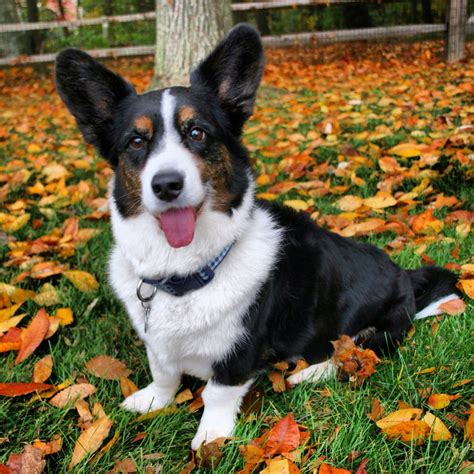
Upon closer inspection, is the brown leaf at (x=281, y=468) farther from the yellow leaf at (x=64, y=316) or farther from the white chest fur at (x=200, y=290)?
the yellow leaf at (x=64, y=316)

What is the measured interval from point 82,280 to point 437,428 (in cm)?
207

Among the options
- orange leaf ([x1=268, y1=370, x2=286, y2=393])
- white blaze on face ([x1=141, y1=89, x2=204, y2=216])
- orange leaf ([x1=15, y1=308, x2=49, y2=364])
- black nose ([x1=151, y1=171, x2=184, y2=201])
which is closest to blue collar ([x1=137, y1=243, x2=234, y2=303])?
white blaze on face ([x1=141, y1=89, x2=204, y2=216])

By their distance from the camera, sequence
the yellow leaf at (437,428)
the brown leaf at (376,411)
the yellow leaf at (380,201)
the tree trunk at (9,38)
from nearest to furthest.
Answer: the yellow leaf at (437,428), the brown leaf at (376,411), the yellow leaf at (380,201), the tree trunk at (9,38)

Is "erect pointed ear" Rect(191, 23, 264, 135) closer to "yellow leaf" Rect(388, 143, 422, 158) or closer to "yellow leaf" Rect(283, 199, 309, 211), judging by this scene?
"yellow leaf" Rect(283, 199, 309, 211)

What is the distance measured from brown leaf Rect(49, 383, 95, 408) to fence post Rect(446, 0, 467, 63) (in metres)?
8.14

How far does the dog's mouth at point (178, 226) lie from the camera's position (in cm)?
206

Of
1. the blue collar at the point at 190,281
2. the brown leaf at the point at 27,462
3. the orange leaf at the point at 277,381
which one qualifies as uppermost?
the blue collar at the point at 190,281

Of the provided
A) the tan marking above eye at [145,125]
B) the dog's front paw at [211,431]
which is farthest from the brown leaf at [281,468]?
the tan marking above eye at [145,125]

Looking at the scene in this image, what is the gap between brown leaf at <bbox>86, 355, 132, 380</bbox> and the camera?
7.99ft

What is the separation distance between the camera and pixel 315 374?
7.82 feet

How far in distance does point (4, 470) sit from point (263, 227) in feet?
4.59

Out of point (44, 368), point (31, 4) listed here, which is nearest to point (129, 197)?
point (44, 368)

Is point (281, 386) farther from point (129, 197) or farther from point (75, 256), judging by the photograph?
point (75, 256)

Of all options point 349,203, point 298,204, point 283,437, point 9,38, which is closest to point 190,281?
point 283,437
